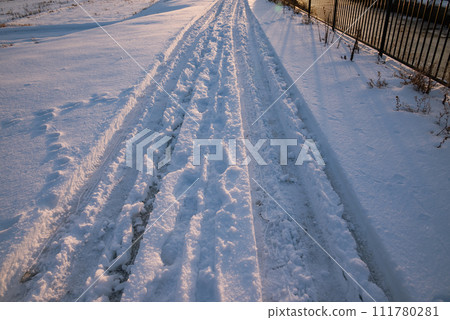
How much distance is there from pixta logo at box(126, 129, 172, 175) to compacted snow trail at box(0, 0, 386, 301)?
0.09 meters

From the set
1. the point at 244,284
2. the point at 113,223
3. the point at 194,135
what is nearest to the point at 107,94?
the point at 194,135

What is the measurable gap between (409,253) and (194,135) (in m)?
2.77

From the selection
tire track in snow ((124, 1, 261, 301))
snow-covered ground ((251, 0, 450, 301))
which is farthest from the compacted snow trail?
snow-covered ground ((251, 0, 450, 301))

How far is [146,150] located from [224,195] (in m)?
1.41

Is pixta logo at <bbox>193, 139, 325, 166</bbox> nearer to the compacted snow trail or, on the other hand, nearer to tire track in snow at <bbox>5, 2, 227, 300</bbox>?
the compacted snow trail

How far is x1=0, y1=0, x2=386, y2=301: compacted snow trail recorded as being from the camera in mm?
1875

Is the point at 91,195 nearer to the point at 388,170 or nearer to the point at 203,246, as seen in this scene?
the point at 203,246

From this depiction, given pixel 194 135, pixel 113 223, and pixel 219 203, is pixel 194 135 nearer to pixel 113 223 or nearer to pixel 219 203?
pixel 219 203

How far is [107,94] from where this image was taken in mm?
4617

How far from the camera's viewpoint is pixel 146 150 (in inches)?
128

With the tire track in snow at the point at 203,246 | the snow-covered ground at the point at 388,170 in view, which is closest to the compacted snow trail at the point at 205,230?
the tire track in snow at the point at 203,246

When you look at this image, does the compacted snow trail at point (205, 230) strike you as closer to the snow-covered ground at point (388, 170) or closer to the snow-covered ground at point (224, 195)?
the snow-covered ground at point (224, 195)
